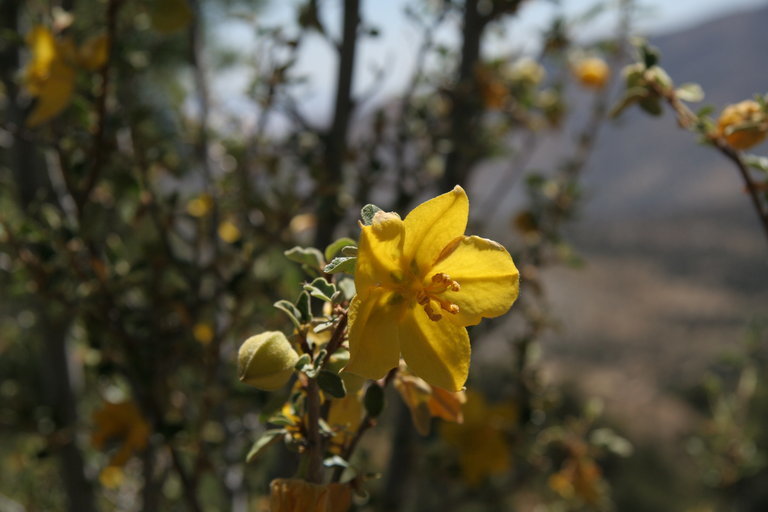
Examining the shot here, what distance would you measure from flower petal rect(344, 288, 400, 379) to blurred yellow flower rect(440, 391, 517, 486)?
1.05m

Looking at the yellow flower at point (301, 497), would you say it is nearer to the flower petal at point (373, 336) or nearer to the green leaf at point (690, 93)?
the flower petal at point (373, 336)

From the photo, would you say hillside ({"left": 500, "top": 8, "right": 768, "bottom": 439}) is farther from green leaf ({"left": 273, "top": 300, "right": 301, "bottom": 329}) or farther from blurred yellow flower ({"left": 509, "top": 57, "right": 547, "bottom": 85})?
green leaf ({"left": 273, "top": 300, "right": 301, "bottom": 329})

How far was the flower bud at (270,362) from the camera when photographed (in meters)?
0.55

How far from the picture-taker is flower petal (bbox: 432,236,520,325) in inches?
21.7

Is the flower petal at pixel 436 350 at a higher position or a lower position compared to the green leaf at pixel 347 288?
lower

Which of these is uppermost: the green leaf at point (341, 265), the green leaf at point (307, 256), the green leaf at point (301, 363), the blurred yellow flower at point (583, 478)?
the green leaf at point (341, 265)

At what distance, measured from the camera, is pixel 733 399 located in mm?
1898

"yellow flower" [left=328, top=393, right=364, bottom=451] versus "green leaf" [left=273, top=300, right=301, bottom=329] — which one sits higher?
"green leaf" [left=273, top=300, right=301, bottom=329]

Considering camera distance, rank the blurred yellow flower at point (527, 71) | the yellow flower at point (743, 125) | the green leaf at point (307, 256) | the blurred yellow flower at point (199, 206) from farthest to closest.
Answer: the blurred yellow flower at point (527, 71) → the blurred yellow flower at point (199, 206) → the yellow flower at point (743, 125) → the green leaf at point (307, 256)

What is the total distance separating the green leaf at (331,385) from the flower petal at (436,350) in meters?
0.06

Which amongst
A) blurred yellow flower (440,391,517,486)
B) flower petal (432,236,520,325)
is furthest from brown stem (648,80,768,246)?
blurred yellow flower (440,391,517,486)

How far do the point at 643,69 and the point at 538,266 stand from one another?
808 millimetres

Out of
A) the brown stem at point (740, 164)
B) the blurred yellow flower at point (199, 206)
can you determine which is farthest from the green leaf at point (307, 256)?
the blurred yellow flower at point (199, 206)

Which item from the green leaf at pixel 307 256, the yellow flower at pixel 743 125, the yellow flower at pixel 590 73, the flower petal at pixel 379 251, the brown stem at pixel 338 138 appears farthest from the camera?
the yellow flower at pixel 590 73
